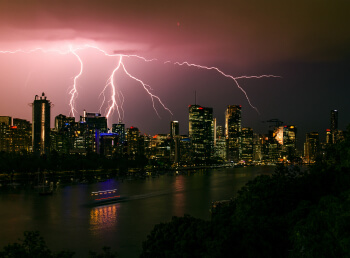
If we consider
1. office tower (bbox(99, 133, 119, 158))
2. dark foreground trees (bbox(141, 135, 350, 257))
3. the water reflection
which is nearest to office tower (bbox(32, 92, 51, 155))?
office tower (bbox(99, 133, 119, 158))

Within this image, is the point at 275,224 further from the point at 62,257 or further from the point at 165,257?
the point at 62,257

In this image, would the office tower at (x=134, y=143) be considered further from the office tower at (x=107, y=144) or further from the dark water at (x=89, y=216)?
the dark water at (x=89, y=216)

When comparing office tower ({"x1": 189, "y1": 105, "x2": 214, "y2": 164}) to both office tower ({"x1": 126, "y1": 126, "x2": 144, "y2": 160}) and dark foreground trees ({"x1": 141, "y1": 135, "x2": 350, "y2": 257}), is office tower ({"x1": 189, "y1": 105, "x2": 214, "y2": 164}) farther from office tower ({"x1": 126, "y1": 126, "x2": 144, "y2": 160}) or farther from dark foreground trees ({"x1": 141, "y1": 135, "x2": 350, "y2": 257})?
dark foreground trees ({"x1": 141, "y1": 135, "x2": 350, "y2": 257})

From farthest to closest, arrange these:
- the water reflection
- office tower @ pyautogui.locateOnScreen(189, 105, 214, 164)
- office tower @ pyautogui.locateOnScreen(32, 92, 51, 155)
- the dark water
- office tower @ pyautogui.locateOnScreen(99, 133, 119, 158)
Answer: office tower @ pyautogui.locateOnScreen(189, 105, 214, 164) < office tower @ pyautogui.locateOnScreen(99, 133, 119, 158) < office tower @ pyautogui.locateOnScreen(32, 92, 51, 155) < the water reflection < the dark water

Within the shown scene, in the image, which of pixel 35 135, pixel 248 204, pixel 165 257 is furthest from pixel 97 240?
pixel 35 135

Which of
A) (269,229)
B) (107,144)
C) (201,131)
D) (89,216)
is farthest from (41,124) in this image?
(269,229)

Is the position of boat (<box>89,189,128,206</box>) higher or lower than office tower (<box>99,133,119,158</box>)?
lower

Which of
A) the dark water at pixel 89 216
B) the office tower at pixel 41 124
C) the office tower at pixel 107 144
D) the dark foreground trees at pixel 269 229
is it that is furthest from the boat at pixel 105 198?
the office tower at pixel 107 144

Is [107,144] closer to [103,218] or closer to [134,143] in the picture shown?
[134,143]
